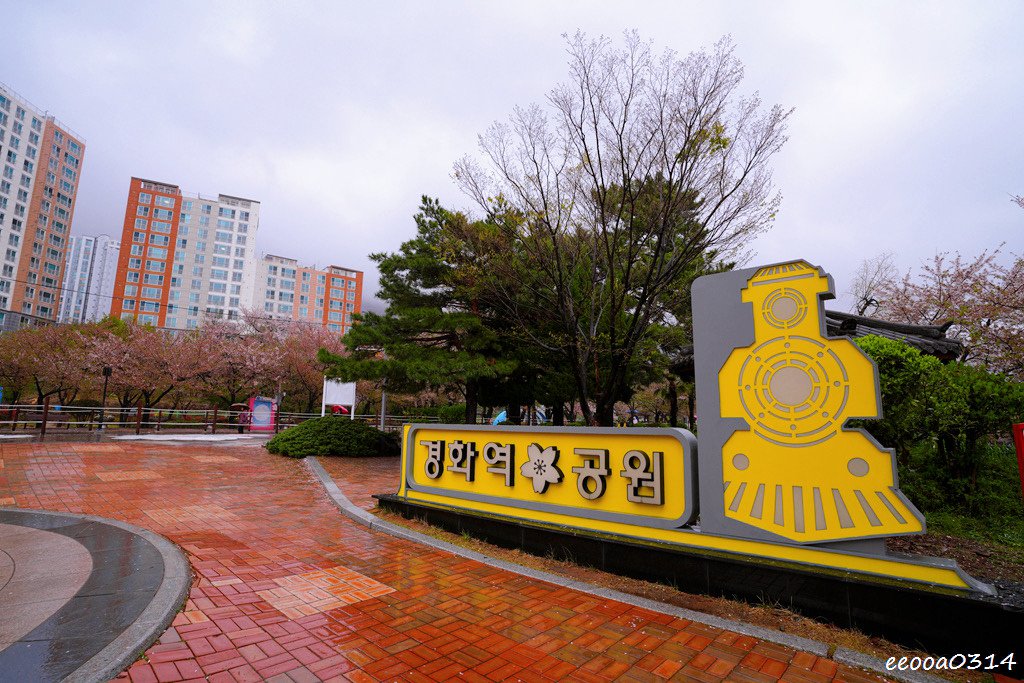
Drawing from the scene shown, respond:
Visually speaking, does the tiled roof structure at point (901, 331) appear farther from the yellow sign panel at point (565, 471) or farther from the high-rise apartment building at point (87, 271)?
the high-rise apartment building at point (87, 271)

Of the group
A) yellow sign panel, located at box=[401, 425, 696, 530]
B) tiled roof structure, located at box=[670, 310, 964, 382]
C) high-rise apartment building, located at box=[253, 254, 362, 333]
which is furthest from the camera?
high-rise apartment building, located at box=[253, 254, 362, 333]

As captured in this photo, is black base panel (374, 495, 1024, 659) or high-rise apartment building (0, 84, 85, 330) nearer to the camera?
black base panel (374, 495, 1024, 659)

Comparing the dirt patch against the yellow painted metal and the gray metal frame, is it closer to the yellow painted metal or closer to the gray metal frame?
the yellow painted metal

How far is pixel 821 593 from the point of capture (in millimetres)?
3338

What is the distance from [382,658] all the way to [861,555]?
10.5ft

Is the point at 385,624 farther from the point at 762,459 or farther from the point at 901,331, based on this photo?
the point at 901,331

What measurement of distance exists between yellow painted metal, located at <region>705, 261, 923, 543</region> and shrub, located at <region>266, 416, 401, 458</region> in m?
11.2

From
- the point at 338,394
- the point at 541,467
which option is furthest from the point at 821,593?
the point at 338,394

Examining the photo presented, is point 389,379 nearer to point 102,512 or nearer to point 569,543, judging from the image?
point 102,512

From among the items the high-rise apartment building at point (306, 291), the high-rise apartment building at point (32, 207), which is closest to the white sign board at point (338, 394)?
the high-rise apartment building at point (32, 207)

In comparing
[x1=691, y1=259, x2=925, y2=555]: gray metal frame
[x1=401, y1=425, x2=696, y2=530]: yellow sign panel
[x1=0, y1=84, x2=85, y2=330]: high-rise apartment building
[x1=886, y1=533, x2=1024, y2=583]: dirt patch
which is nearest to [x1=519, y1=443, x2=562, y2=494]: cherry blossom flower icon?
[x1=401, y1=425, x2=696, y2=530]: yellow sign panel

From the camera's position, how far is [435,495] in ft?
20.5

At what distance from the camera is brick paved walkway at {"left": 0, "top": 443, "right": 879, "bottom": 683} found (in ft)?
9.12

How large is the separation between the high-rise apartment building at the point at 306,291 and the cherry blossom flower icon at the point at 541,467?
78.4m
